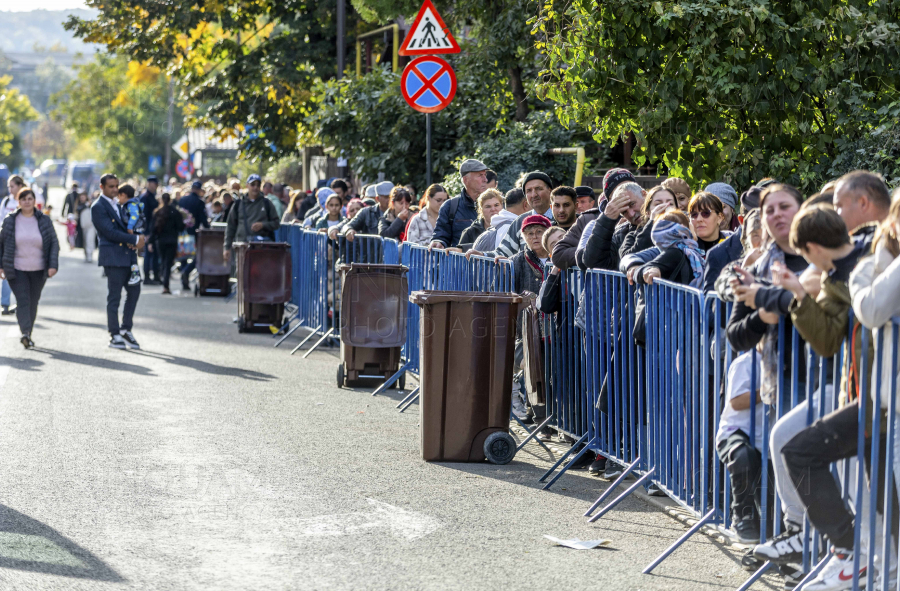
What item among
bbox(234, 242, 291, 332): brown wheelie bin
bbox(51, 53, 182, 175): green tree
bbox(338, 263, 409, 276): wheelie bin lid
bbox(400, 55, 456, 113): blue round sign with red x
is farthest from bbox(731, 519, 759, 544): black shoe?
bbox(51, 53, 182, 175): green tree

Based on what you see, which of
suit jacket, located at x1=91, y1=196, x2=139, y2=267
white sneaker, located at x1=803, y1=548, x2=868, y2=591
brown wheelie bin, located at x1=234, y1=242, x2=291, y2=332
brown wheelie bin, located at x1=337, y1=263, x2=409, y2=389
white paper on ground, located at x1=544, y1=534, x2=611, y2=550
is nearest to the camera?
white sneaker, located at x1=803, y1=548, x2=868, y2=591

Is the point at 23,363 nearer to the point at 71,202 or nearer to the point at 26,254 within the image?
the point at 26,254

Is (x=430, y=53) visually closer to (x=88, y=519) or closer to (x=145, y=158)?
(x=88, y=519)

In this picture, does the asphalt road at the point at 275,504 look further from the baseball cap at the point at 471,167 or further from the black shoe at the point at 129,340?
the black shoe at the point at 129,340

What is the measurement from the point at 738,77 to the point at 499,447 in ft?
11.5

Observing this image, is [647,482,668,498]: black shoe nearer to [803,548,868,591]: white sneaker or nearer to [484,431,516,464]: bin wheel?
[484,431,516,464]: bin wheel

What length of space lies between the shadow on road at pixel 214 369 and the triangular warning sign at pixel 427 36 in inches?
139

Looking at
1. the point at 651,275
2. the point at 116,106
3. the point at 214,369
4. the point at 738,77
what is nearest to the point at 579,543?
the point at 651,275

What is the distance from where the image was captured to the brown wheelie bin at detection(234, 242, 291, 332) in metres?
15.4

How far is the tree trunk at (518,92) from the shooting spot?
17109 millimetres

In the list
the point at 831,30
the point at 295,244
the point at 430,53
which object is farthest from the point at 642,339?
the point at 295,244

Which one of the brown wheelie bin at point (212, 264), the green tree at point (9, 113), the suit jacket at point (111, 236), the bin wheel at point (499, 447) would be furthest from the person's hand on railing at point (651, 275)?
the green tree at point (9, 113)

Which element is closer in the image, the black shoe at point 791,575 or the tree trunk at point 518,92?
the black shoe at point 791,575

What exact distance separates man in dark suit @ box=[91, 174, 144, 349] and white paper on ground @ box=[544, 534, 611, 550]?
8.69 meters
